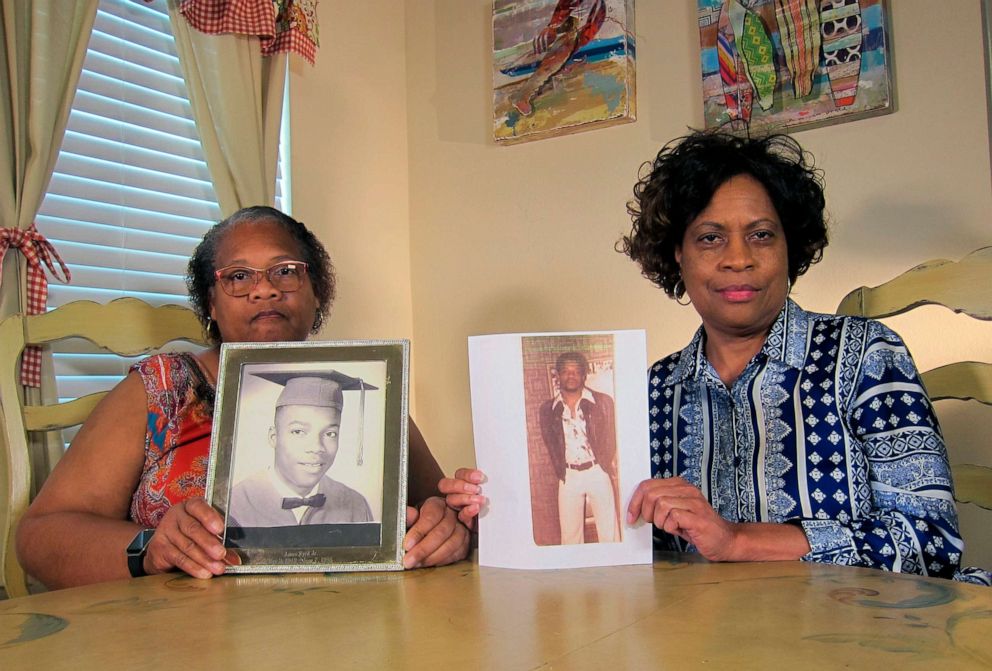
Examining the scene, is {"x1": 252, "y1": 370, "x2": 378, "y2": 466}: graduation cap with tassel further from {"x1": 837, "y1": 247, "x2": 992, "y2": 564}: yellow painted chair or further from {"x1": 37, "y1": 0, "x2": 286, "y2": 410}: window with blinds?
{"x1": 37, "y1": 0, "x2": 286, "y2": 410}: window with blinds

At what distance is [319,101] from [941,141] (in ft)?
6.12

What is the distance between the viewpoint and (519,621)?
817 millimetres

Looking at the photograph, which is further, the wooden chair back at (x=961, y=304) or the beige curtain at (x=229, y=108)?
the beige curtain at (x=229, y=108)

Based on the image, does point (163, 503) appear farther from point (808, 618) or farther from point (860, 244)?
point (860, 244)

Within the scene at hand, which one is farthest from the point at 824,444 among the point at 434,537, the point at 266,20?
the point at 266,20

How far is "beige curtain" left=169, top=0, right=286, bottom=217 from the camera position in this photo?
2.46m

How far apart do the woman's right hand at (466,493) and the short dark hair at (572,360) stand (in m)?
0.17

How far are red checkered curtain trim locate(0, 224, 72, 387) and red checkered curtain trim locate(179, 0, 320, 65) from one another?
2.62ft

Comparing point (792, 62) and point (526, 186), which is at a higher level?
point (792, 62)

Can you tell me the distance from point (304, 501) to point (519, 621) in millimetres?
404

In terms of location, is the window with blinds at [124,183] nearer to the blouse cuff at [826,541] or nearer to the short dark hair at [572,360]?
the short dark hair at [572,360]

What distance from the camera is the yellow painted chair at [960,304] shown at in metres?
1.51

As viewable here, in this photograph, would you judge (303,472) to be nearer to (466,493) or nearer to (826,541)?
(466,493)

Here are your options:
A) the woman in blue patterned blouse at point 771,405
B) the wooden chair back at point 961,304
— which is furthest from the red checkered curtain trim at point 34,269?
the wooden chair back at point 961,304
